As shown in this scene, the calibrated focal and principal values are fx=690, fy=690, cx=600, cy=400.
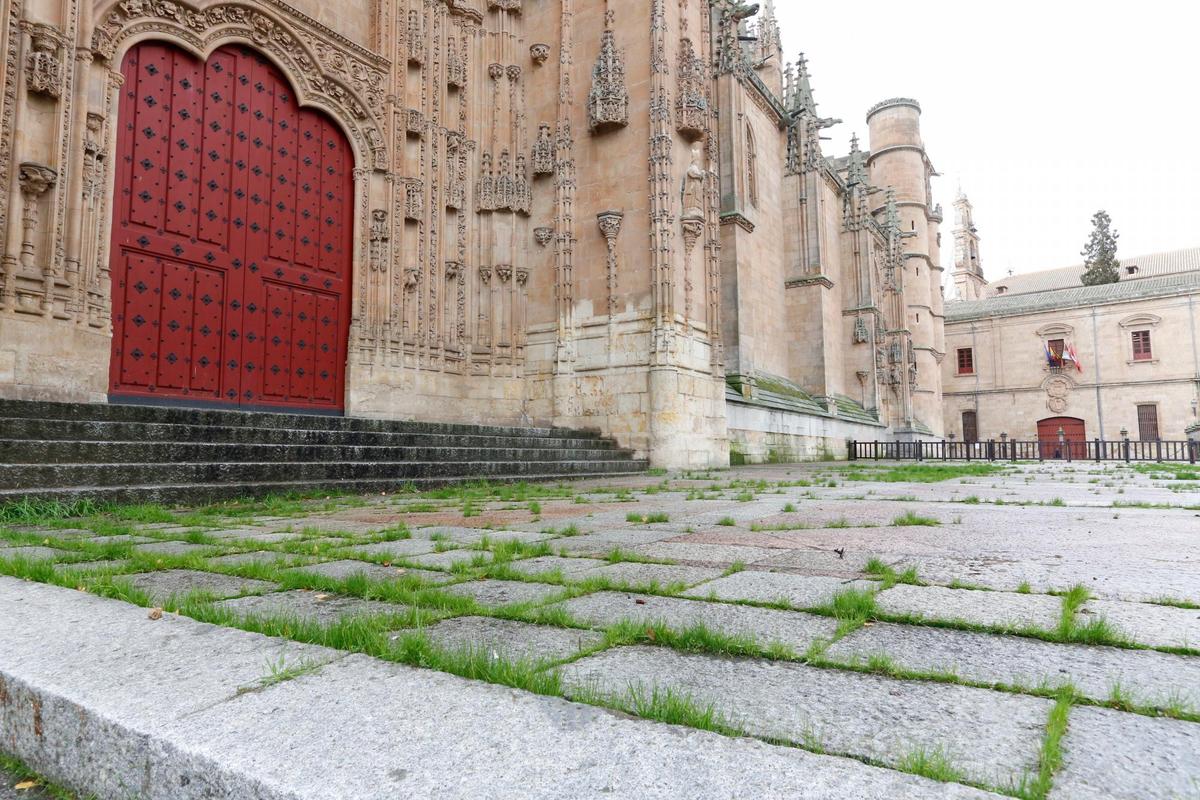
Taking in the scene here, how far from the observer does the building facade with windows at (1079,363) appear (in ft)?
151

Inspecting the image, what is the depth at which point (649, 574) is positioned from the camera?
295 cm

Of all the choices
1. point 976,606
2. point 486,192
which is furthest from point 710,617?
point 486,192

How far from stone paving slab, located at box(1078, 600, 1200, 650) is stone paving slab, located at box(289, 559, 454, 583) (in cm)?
232

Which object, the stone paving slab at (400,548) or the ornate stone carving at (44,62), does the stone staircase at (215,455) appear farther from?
the ornate stone carving at (44,62)

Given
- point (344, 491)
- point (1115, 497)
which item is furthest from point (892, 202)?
point (344, 491)

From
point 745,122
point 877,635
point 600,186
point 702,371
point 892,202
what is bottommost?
point 877,635

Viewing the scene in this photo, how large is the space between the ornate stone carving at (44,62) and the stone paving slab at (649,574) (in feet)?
32.5

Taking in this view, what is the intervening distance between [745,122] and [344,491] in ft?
63.6

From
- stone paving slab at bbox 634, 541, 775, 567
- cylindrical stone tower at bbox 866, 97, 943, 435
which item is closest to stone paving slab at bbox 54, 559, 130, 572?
stone paving slab at bbox 634, 541, 775, 567

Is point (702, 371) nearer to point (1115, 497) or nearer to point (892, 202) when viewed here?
point (1115, 497)

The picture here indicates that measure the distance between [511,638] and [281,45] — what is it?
43.4 feet

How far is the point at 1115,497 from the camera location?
273 inches

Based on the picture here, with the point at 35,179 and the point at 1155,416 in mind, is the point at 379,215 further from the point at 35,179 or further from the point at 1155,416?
the point at 1155,416

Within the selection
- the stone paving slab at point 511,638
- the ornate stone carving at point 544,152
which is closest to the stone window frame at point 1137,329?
the ornate stone carving at point 544,152
